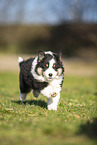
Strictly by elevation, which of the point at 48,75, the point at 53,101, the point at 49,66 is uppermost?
the point at 49,66

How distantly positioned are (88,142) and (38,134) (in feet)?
2.40

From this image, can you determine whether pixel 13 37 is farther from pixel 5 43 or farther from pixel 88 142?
pixel 88 142

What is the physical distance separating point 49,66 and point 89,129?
1.58 metres

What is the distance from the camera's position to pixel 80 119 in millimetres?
4387

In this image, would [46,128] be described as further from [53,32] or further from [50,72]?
[53,32]

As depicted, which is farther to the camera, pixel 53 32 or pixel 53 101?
pixel 53 32

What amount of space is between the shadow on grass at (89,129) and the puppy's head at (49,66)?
119cm

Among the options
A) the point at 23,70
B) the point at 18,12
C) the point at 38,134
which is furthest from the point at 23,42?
the point at 38,134

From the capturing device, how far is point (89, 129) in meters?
3.58

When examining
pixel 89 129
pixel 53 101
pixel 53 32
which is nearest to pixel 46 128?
pixel 89 129

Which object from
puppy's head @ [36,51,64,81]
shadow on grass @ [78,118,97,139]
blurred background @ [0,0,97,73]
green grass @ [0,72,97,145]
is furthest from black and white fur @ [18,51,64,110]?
blurred background @ [0,0,97,73]

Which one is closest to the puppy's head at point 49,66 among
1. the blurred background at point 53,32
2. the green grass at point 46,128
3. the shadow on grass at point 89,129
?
the green grass at point 46,128

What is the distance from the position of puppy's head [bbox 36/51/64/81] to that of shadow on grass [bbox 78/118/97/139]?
1195mm

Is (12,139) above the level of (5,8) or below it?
below
